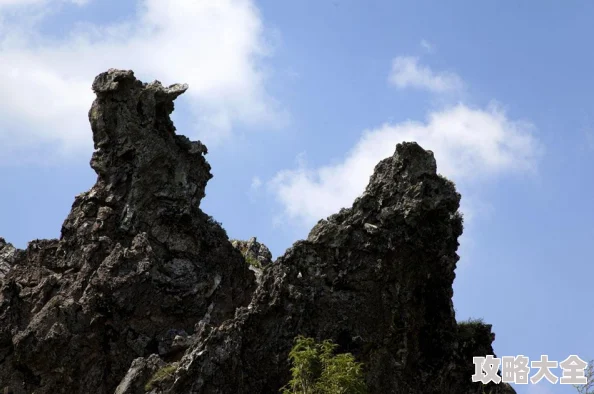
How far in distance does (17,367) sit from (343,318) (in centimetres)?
1628

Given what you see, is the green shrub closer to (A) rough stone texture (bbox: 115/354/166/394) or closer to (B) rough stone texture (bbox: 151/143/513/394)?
(B) rough stone texture (bbox: 151/143/513/394)

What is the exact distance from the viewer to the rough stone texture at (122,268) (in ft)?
165

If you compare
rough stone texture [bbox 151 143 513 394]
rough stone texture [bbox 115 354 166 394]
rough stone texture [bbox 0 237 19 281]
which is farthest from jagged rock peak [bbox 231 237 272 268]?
rough stone texture [bbox 115 354 166 394]

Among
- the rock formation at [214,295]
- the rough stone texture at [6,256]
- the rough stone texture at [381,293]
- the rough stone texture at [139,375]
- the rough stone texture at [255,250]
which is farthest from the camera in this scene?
the rough stone texture at [255,250]

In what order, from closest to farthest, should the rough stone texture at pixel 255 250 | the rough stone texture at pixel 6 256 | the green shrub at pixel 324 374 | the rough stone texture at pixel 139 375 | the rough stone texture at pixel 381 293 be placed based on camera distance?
1. the green shrub at pixel 324 374
2. the rough stone texture at pixel 139 375
3. the rough stone texture at pixel 381 293
4. the rough stone texture at pixel 6 256
5. the rough stone texture at pixel 255 250

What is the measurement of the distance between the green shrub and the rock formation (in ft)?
14.9

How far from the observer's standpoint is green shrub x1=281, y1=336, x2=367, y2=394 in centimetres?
4006

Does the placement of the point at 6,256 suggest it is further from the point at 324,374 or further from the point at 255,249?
the point at 324,374

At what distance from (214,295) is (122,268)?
5.28 meters

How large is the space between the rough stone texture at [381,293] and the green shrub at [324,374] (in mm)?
4498

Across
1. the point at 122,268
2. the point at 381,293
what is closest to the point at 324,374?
the point at 381,293

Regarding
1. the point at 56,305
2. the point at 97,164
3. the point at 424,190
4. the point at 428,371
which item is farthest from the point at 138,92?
the point at 428,371

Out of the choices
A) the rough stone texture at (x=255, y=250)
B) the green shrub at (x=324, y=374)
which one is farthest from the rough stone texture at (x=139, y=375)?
the rough stone texture at (x=255, y=250)

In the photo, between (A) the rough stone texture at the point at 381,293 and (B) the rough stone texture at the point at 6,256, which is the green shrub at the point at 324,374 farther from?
(B) the rough stone texture at the point at 6,256
